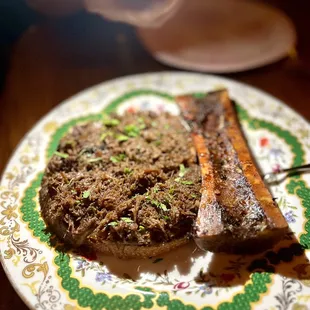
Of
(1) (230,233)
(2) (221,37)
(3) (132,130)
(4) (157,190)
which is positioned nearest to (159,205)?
(4) (157,190)

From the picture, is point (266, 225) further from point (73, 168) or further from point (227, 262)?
point (73, 168)

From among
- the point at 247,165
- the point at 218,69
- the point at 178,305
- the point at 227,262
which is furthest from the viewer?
the point at 218,69

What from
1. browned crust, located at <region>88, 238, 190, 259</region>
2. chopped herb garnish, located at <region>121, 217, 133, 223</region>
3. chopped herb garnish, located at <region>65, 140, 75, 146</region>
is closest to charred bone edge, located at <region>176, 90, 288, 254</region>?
browned crust, located at <region>88, 238, 190, 259</region>

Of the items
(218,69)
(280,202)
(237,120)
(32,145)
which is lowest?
(280,202)

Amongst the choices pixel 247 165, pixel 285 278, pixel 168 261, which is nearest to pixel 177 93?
pixel 247 165

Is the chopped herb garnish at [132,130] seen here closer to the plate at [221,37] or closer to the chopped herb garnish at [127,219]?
the chopped herb garnish at [127,219]

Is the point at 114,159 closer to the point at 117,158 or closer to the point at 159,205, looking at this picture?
the point at 117,158
